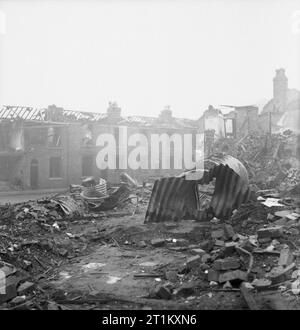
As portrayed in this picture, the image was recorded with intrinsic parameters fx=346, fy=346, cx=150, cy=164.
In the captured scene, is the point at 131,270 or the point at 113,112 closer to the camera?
the point at 131,270

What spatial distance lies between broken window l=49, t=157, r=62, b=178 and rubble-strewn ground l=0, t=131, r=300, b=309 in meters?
19.5

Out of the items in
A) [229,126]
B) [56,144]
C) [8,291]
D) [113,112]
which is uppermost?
[113,112]

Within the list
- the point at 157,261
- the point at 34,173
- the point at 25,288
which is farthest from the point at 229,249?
the point at 34,173

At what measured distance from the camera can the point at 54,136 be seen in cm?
3319

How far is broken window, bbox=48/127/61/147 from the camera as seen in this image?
3288cm

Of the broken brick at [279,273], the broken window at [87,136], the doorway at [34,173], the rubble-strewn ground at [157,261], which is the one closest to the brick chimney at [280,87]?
the broken window at [87,136]

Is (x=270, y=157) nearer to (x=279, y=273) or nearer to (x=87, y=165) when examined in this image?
(x=87, y=165)

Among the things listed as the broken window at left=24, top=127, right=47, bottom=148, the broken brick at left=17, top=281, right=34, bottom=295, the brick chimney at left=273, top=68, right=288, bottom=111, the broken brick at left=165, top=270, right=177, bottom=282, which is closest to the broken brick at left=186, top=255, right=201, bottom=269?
the broken brick at left=165, top=270, right=177, bottom=282

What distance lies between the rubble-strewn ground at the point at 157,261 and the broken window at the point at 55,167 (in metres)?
19.5

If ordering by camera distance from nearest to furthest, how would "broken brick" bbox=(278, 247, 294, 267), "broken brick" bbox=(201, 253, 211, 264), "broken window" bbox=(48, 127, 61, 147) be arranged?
1. "broken brick" bbox=(278, 247, 294, 267)
2. "broken brick" bbox=(201, 253, 211, 264)
3. "broken window" bbox=(48, 127, 61, 147)

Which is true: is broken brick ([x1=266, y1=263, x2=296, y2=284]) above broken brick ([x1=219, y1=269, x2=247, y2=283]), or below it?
above

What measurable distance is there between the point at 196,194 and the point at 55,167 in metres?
23.7

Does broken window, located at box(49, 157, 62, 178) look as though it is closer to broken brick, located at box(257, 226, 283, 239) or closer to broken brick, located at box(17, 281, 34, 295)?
broken brick, located at box(17, 281, 34, 295)
